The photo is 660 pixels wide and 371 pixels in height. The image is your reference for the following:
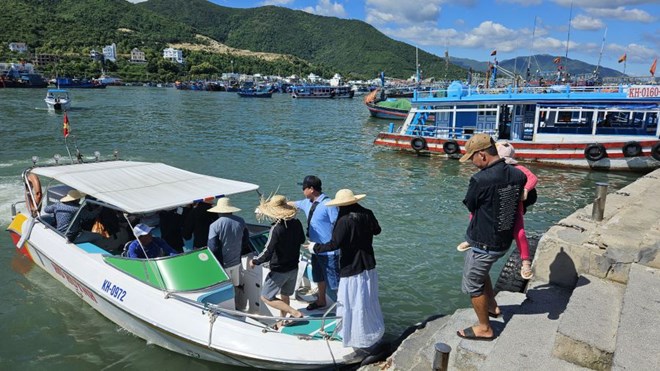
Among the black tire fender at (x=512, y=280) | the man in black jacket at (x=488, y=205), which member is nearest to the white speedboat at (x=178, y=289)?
the man in black jacket at (x=488, y=205)

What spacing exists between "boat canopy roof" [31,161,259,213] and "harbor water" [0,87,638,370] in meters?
2.00

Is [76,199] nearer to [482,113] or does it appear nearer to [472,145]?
[472,145]

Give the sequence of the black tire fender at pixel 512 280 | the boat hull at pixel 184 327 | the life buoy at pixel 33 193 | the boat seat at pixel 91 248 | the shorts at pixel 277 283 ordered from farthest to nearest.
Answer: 1. the life buoy at pixel 33 193
2. the boat seat at pixel 91 248
3. the black tire fender at pixel 512 280
4. the shorts at pixel 277 283
5. the boat hull at pixel 184 327

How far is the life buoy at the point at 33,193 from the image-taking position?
852 cm

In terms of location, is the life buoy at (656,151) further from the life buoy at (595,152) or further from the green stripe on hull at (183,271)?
the green stripe on hull at (183,271)

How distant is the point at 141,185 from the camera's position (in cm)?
730

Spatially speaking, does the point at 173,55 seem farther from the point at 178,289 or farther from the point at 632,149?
the point at 178,289

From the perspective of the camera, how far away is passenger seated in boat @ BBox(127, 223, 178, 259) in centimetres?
615

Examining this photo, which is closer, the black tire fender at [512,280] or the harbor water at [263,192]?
the black tire fender at [512,280]

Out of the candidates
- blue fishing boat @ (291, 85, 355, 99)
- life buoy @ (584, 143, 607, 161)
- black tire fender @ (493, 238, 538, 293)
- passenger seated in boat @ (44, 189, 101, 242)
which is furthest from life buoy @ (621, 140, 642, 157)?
blue fishing boat @ (291, 85, 355, 99)

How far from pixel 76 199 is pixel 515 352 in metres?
7.21

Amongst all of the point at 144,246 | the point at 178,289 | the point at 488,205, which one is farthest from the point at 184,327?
the point at 488,205

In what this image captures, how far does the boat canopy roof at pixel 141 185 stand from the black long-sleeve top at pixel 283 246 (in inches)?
70.1

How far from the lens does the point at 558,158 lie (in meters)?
21.2
